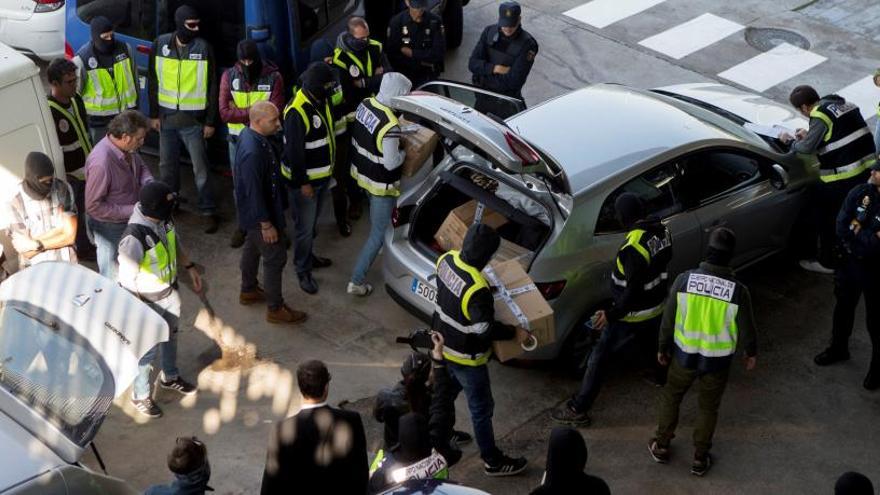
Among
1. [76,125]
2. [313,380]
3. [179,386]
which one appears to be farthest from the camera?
[76,125]

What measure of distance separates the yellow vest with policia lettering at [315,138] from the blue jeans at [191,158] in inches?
47.8

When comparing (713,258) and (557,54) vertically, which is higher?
(713,258)

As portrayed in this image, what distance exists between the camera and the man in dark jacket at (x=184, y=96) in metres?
9.20

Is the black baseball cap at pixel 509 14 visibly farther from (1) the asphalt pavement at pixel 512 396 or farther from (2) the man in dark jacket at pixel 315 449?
(2) the man in dark jacket at pixel 315 449

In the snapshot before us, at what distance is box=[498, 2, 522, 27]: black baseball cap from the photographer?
10.2 metres

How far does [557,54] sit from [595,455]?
A: 6.58 metres

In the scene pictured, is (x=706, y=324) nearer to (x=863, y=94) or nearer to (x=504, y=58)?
(x=504, y=58)

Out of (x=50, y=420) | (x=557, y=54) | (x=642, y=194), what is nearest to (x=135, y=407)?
(x=50, y=420)

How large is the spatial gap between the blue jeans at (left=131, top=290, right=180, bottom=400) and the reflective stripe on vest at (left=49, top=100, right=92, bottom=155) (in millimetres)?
1797

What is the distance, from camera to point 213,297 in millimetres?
8914

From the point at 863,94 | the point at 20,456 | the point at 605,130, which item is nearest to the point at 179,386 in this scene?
the point at 20,456

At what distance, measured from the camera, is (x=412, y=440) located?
18.0 ft

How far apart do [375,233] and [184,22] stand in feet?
7.54

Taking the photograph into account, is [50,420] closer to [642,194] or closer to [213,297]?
[213,297]
